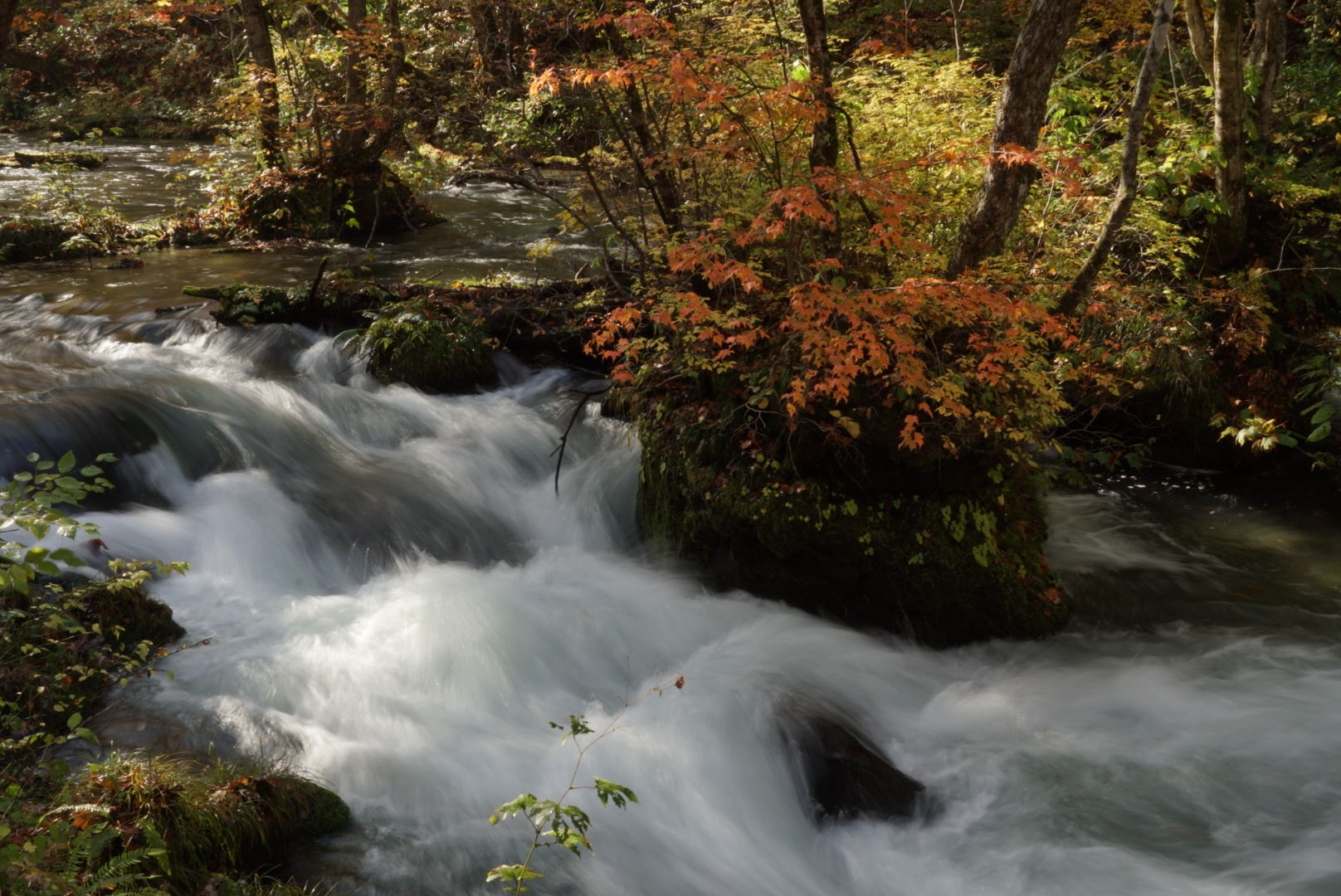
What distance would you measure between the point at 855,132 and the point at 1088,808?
480cm

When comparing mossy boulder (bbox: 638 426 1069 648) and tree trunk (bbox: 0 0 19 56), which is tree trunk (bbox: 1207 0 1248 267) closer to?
mossy boulder (bbox: 638 426 1069 648)

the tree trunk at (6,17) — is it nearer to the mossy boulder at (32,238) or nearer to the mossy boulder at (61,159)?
the mossy boulder at (61,159)

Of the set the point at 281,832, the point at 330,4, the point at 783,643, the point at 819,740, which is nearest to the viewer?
the point at 281,832

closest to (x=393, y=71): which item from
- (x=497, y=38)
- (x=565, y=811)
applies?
(x=497, y=38)

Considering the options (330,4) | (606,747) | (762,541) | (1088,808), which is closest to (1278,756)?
(1088,808)

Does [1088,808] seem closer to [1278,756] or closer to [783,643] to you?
[1278,756]

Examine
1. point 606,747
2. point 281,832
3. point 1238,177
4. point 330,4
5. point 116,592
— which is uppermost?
point 330,4

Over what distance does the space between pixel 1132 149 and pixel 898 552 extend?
2888 mm

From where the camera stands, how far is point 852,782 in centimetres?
488

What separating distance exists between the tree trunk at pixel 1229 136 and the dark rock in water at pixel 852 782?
613 cm

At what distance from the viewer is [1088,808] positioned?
15.8 ft

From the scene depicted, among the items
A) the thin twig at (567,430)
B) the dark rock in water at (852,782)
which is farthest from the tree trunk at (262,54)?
the dark rock in water at (852,782)

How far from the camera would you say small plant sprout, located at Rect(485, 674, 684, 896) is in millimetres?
3090

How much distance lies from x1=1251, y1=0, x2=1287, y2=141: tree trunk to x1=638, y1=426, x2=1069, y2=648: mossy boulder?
505cm
